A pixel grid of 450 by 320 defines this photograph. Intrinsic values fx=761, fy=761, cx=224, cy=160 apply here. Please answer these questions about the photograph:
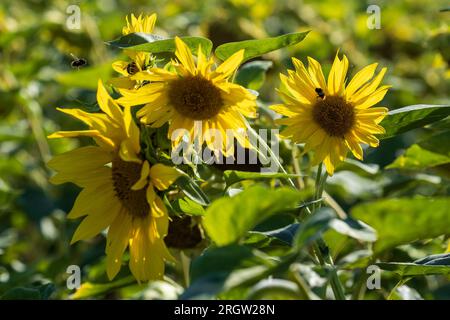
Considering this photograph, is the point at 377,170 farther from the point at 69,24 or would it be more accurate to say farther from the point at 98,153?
the point at 69,24

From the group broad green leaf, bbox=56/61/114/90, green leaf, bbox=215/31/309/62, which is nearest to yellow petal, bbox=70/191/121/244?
green leaf, bbox=215/31/309/62

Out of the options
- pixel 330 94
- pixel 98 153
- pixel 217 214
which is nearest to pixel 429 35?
pixel 330 94

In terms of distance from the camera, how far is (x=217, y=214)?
2.21 ft

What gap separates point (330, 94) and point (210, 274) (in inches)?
16.0

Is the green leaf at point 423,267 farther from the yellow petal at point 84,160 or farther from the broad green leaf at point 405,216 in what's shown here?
the yellow petal at point 84,160

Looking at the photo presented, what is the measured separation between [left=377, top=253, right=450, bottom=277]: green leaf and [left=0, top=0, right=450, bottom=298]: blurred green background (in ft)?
1.59

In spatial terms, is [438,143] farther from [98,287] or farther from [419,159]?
[98,287]

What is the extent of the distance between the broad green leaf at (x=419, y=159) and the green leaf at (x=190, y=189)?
404mm

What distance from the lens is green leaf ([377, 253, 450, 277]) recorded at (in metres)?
0.83

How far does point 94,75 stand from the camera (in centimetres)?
174

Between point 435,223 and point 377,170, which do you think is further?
point 377,170

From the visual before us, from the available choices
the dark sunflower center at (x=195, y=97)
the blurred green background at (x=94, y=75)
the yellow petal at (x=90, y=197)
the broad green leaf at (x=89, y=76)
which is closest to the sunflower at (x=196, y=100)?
the dark sunflower center at (x=195, y=97)

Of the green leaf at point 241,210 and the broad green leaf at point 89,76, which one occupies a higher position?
the broad green leaf at point 89,76

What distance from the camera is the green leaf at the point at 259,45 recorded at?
87cm
